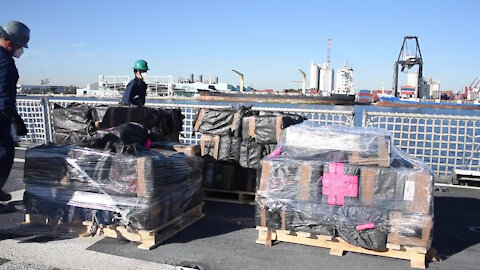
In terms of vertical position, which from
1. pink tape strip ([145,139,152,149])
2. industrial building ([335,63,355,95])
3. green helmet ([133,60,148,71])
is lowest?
pink tape strip ([145,139,152,149])

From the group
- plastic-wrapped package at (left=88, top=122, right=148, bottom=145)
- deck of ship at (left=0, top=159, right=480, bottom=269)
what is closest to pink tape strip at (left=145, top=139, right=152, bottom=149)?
plastic-wrapped package at (left=88, top=122, right=148, bottom=145)

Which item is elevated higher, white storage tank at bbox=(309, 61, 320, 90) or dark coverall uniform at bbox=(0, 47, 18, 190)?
white storage tank at bbox=(309, 61, 320, 90)

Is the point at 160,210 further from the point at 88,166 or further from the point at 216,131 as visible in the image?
the point at 216,131

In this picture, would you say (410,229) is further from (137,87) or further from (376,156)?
(137,87)

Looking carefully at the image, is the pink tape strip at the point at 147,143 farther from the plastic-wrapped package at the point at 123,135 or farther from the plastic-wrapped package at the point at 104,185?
the plastic-wrapped package at the point at 104,185

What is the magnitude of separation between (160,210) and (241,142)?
80.8 inches

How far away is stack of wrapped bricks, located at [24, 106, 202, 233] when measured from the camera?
3781 mm

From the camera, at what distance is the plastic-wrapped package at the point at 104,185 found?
12.4 feet

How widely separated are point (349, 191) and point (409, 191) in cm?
57

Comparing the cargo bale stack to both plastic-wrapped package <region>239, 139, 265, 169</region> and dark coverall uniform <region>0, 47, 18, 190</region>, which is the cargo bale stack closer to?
plastic-wrapped package <region>239, 139, 265, 169</region>

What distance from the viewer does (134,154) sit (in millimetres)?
3926

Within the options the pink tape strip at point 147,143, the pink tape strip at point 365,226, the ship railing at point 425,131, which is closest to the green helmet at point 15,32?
the pink tape strip at point 147,143

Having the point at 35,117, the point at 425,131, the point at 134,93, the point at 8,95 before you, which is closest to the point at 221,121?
the point at 134,93

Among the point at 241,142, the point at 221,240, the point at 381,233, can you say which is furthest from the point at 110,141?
the point at 381,233
